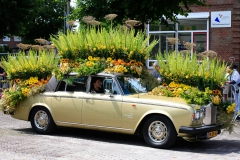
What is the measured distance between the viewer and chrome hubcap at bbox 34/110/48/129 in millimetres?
10555

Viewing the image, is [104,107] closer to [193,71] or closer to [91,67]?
[91,67]

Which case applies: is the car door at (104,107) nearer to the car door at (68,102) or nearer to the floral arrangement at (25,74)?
the car door at (68,102)

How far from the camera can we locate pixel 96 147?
352 inches

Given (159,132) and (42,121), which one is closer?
(159,132)

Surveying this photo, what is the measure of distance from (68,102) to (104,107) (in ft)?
3.30

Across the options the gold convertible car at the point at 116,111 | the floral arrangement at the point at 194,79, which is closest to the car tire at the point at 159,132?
the gold convertible car at the point at 116,111

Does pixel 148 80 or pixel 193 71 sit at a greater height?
pixel 193 71

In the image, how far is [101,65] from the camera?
33.3 feet

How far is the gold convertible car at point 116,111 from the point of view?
28.8 feet

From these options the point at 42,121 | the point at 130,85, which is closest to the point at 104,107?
the point at 130,85

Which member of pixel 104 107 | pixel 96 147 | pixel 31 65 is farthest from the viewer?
pixel 31 65

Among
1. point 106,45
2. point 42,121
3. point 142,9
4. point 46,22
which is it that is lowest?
point 42,121

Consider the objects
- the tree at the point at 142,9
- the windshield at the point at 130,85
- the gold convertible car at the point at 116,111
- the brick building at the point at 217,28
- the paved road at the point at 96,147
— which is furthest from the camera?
the brick building at the point at 217,28

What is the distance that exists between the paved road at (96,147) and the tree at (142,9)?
5.71 metres
